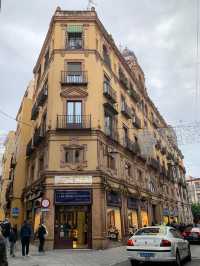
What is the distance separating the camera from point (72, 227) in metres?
19.3

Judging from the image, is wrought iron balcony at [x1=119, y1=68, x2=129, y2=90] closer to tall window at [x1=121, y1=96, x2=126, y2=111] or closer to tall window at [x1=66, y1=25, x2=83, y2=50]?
tall window at [x1=121, y1=96, x2=126, y2=111]

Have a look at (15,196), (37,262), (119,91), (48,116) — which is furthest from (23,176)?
(37,262)

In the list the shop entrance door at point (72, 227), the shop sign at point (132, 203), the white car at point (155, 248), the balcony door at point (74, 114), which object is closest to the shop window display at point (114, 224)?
the shop entrance door at point (72, 227)

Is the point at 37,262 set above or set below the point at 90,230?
below

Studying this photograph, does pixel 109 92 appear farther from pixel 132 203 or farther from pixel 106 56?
pixel 132 203

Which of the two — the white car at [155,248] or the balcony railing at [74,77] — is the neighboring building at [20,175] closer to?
the balcony railing at [74,77]

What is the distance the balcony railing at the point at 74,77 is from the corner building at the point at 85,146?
3.0 inches

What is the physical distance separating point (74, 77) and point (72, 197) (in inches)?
366

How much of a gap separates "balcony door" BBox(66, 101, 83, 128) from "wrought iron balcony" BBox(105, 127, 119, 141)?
99.9 inches

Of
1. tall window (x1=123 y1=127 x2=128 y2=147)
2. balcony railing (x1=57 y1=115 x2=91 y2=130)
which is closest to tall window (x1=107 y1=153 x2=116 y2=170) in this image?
tall window (x1=123 y1=127 x2=128 y2=147)

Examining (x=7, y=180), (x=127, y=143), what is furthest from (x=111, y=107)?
(x=7, y=180)

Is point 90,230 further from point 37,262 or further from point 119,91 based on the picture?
point 119,91

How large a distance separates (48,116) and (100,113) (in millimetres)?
3877

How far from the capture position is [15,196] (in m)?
26.8
